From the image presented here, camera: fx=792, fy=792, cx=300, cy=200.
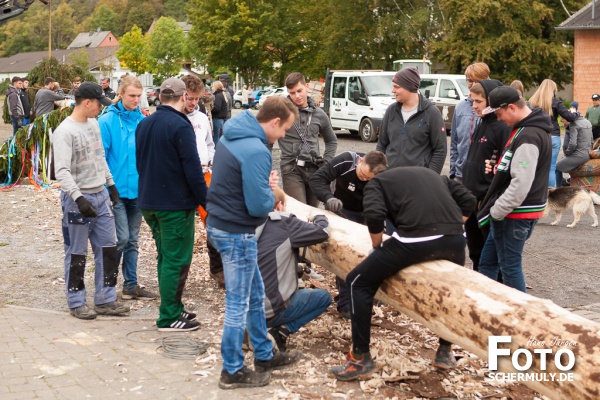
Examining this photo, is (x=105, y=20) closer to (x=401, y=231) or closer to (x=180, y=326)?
(x=180, y=326)

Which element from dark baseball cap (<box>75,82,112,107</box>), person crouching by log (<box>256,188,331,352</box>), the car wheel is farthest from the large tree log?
the car wheel

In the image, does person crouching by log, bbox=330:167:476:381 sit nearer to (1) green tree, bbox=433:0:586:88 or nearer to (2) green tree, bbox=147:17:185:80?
(1) green tree, bbox=433:0:586:88

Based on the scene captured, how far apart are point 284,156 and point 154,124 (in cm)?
203

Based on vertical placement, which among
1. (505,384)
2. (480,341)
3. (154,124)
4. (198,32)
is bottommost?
(505,384)

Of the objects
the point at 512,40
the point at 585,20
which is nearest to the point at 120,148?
the point at 585,20

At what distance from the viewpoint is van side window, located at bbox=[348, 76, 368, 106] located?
2389cm

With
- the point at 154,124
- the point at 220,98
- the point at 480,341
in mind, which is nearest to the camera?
the point at 480,341

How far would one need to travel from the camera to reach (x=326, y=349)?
5891 millimetres

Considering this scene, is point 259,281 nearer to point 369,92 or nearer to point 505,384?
point 505,384

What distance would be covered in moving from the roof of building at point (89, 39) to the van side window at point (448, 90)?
445 ft

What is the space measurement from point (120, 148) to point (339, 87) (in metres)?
18.5

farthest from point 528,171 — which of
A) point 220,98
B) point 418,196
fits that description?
point 220,98

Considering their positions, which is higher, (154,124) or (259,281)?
(154,124)

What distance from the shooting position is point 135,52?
92500 mm
